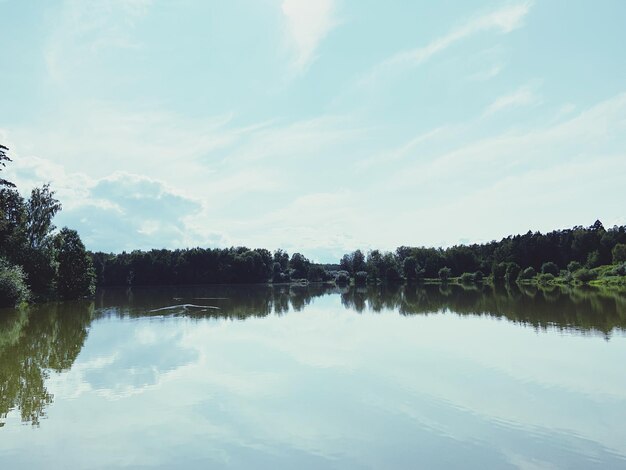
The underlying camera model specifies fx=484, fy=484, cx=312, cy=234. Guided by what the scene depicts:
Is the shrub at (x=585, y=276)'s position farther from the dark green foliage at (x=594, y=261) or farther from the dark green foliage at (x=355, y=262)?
the dark green foliage at (x=355, y=262)

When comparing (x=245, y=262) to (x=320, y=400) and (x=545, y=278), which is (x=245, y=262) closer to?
(x=545, y=278)

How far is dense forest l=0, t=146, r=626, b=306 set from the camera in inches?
1925

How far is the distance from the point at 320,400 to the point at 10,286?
3939 cm

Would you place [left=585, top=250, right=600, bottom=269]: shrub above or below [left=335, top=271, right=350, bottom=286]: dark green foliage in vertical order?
above

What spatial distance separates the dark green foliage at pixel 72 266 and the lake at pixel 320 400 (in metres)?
35.2

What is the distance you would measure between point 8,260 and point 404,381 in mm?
45230

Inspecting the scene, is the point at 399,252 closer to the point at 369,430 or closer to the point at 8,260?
the point at 8,260

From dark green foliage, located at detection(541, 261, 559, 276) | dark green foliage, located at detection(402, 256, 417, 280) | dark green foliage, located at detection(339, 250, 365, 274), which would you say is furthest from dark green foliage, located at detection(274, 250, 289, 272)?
dark green foliage, located at detection(541, 261, 559, 276)

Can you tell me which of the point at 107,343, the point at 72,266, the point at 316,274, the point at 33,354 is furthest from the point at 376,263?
the point at 33,354

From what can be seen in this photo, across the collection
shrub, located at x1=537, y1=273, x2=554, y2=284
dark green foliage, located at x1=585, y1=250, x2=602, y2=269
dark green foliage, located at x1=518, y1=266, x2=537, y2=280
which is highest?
dark green foliage, located at x1=585, y1=250, x2=602, y2=269

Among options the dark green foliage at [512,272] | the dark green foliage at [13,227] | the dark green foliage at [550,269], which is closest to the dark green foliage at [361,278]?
the dark green foliage at [512,272]

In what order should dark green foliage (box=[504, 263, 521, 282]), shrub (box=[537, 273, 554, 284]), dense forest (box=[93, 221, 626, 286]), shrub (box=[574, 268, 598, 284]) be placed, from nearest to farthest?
shrub (box=[574, 268, 598, 284])
shrub (box=[537, 273, 554, 284])
dark green foliage (box=[504, 263, 521, 282])
dense forest (box=[93, 221, 626, 286])

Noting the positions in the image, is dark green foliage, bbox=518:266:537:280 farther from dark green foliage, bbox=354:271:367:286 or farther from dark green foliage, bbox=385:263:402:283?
dark green foliage, bbox=354:271:367:286

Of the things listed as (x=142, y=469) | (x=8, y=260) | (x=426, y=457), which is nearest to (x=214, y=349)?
(x=142, y=469)
